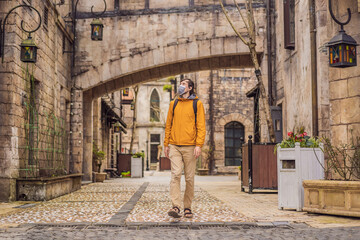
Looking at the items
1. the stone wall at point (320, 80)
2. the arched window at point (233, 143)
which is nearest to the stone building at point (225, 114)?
the arched window at point (233, 143)

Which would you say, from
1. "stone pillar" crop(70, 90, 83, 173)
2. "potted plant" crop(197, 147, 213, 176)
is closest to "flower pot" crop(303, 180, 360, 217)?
"stone pillar" crop(70, 90, 83, 173)

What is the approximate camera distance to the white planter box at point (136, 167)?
938 inches

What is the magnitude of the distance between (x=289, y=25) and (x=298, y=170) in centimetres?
601

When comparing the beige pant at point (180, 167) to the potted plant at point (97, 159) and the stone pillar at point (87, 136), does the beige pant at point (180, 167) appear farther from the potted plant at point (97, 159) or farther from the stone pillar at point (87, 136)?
the potted plant at point (97, 159)

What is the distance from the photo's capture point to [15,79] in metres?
9.80

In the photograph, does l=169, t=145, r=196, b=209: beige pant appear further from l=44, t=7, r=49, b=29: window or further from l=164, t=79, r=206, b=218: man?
l=44, t=7, r=49, b=29: window

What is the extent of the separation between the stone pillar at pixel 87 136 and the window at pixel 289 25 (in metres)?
7.89

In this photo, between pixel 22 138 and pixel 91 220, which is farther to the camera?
pixel 22 138

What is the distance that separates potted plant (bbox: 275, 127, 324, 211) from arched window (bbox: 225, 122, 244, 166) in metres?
18.1

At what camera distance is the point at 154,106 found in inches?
1788

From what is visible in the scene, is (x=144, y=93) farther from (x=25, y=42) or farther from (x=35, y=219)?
(x=35, y=219)

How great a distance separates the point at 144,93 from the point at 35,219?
1555 inches

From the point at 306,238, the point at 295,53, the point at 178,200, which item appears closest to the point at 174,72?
the point at 295,53

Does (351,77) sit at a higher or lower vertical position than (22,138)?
higher
